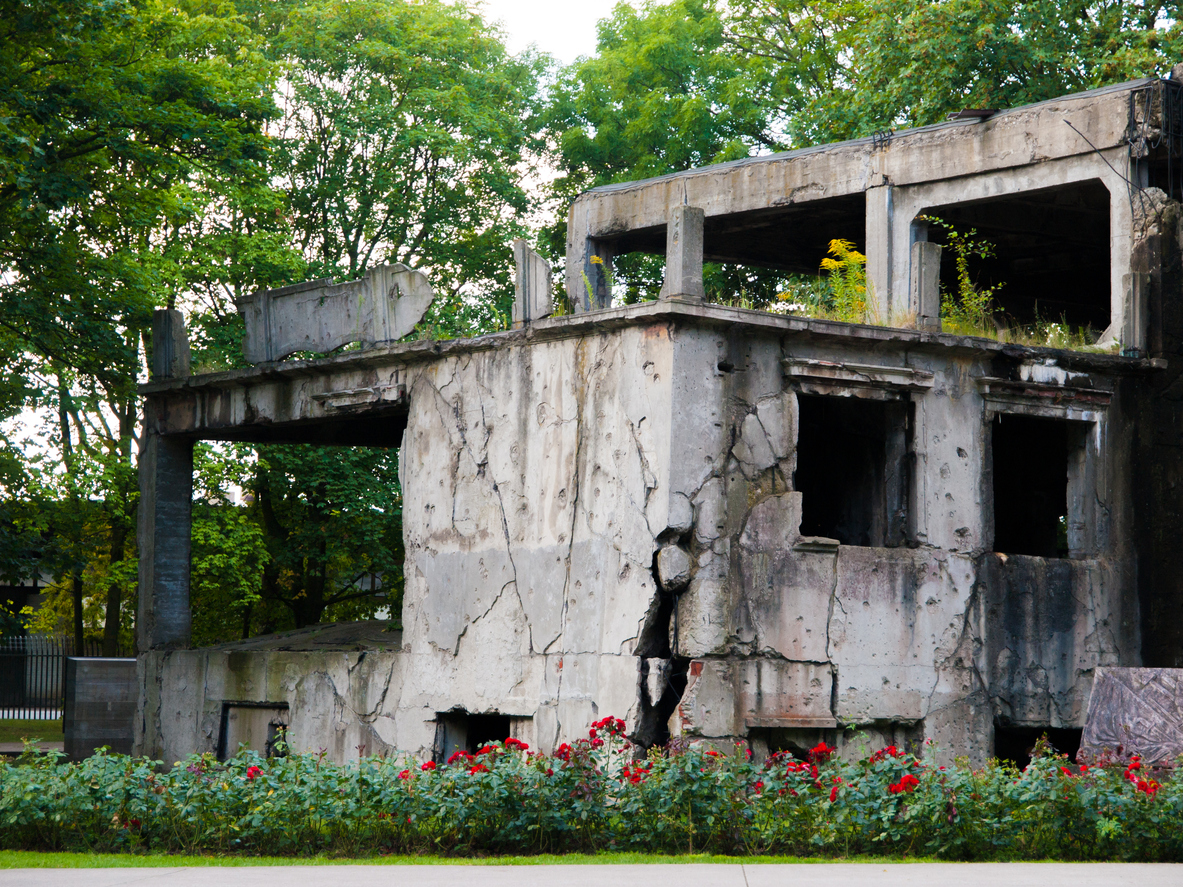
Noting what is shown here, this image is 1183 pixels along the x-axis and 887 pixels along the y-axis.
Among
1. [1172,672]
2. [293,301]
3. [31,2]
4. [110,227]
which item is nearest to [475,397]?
[293,301]

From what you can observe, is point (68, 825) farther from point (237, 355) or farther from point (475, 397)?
point (237, 355)

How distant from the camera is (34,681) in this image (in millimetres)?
32156

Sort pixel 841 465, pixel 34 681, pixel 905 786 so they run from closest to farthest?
pixel 905 786 < pixel 841 465 < pixel 34 681

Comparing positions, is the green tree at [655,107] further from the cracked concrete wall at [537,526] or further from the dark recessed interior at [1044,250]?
the cracked concrete wall at [537,526]

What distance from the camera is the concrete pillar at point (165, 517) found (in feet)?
53.6

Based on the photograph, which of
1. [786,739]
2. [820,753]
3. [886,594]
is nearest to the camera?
[820,753]

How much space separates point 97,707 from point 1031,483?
11415 millimetres

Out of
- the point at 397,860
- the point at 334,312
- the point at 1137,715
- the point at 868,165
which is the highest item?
the point at 868,165

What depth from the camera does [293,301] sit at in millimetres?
15484

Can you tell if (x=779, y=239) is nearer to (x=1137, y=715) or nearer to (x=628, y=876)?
(x=1137, y=715)

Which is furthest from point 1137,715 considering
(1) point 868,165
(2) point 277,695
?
(1) point 868,165

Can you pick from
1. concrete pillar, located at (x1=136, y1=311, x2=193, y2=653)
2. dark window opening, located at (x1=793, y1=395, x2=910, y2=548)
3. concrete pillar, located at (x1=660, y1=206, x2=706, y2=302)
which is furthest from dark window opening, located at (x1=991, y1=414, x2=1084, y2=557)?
concrete pillar, located at (x1=136, y1=311, x2=193, y2=653)

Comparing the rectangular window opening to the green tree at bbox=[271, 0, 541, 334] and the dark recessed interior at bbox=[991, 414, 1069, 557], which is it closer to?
the dark recessed interior at bbox=[991, 414, 1069, 557]

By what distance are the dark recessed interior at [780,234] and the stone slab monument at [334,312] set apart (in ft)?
19.5
